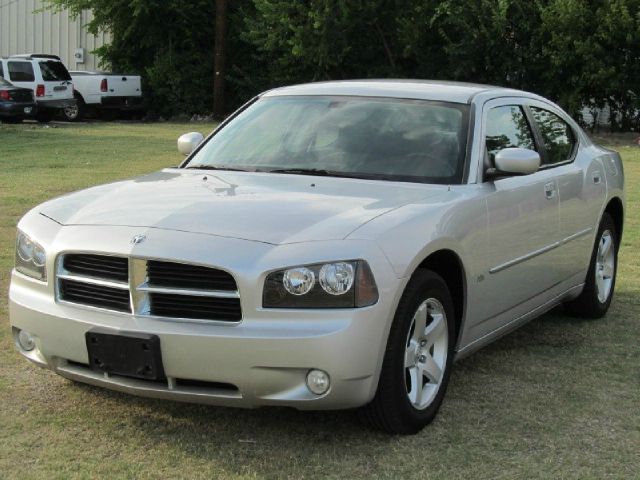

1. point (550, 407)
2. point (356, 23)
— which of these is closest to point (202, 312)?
Result: point (550, 407)

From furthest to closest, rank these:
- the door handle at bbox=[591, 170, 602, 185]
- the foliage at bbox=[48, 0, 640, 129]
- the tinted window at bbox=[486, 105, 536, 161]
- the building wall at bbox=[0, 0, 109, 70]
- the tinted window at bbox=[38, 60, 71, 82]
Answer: the building wall at bbox=[0, 0, 109, 70] → the tinted window at bbox=[38, 60, 71, 82] → the foliage at bbox=[48, 0, 640, 129] → the door handle at bbox=[591, 170, 602, 185] → the tinted window at bbox=[486, 105, 536, 161]

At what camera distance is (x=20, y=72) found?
29.6 metres

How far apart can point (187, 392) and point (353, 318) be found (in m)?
0.73

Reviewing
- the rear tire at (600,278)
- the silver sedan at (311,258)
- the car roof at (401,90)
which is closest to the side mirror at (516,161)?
the silver sedan at (311,258)

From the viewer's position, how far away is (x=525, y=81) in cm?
2997

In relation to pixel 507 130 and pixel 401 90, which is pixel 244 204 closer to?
pixel 401 90

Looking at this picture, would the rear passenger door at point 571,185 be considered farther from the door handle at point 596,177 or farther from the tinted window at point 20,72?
the tinted window at point 20,72

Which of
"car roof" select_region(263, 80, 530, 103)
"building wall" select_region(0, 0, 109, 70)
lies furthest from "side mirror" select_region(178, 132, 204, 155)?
"building wall" select_region(0, 0, 109, 70)

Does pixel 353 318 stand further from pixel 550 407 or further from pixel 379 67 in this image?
pixel 379 67

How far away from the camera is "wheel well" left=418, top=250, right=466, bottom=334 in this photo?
15.2 feet

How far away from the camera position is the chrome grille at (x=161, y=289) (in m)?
3.99

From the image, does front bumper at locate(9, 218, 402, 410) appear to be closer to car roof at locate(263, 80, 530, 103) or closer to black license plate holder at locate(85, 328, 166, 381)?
black license plate holder at locate(85, 328, 166, 381)

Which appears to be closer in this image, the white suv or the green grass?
the green grass

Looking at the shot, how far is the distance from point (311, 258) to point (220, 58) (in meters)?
31.3
